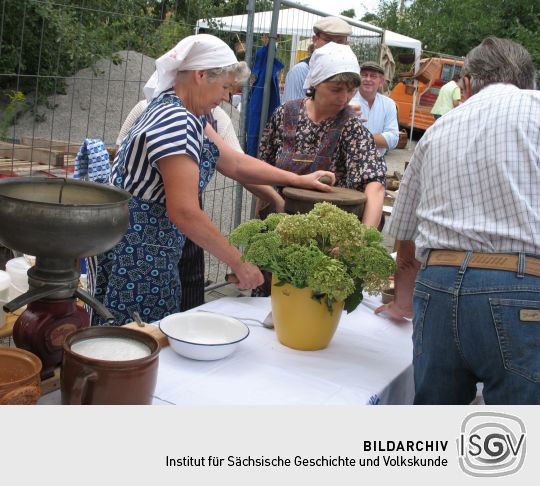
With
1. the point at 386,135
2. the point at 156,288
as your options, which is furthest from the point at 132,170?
the point at 386,135

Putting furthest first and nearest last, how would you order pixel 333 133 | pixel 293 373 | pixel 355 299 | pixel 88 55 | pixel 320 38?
1. pixel 320 38
2. pixel 88 55
3. pixel 333 133
4. pixel 355 299
5. pixel 293 373

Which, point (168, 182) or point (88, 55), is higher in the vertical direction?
point (88, 55)

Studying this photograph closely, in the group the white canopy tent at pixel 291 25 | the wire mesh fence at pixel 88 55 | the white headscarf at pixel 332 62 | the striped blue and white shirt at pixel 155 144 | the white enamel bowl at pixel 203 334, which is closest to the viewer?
the white enamel bowl at pixel 203 334

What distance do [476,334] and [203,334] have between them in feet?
2.52

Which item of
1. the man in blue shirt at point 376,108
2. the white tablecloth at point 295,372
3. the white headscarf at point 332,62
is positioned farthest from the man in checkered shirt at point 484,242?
the man in blue shirt at point 376,108

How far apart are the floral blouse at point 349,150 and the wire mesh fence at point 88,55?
4.31 feet

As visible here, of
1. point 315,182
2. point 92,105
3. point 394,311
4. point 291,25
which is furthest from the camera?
point 291,25

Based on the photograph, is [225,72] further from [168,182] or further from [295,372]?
[295,372]

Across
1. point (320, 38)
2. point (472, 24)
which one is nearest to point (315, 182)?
point (320, 38)

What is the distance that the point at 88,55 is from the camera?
436 centimetres

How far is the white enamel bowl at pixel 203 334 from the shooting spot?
1790 millimetres

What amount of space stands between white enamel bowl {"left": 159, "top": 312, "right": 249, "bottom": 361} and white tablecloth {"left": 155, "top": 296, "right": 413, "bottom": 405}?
0.04 m

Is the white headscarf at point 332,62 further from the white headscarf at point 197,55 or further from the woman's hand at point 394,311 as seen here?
the woman's hand at point 394,311

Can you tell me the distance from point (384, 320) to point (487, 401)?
587 mm
